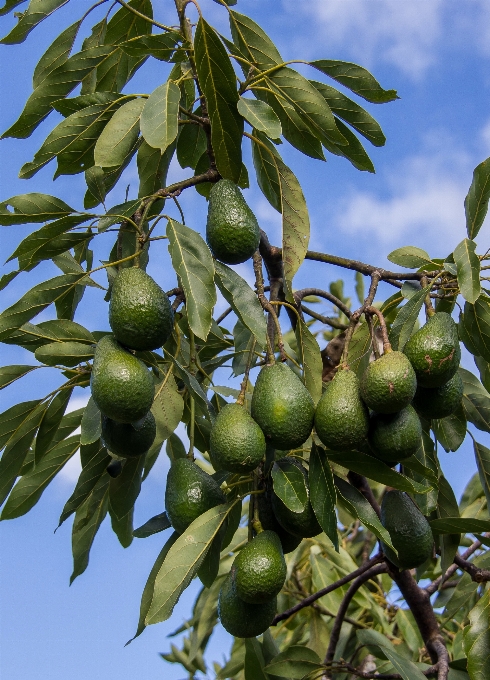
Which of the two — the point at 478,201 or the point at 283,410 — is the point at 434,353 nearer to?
the point at 283,410

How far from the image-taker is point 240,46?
2.19 m

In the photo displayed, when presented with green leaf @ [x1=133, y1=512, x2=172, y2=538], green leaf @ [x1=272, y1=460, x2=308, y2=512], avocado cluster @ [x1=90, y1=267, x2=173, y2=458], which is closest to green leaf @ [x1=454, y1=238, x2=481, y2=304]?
green leaf @ [x1=272, y1=460, x2=308, y2=512]

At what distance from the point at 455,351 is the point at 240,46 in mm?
1076

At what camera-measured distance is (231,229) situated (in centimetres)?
169

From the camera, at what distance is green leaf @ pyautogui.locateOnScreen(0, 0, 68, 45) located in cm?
229

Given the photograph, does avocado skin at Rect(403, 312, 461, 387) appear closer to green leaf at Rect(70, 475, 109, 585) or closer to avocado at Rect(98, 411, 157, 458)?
avocado at Rect(98, 411, 157, 458)

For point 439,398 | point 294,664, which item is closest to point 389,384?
point 439,398

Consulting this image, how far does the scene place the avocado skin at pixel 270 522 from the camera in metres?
1.72

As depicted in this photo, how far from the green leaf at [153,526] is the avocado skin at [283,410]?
400 mm

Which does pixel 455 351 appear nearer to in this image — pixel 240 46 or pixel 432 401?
pixel 432 401

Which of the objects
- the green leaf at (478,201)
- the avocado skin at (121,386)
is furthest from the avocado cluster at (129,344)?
the green leaf at (478,201)

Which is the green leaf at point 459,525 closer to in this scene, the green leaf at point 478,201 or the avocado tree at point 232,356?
the avocado tree at point 232,356

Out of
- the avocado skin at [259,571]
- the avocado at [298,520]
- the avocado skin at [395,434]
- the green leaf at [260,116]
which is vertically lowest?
the avocado skin at [259,571]

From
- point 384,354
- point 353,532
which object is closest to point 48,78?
point 384,354
